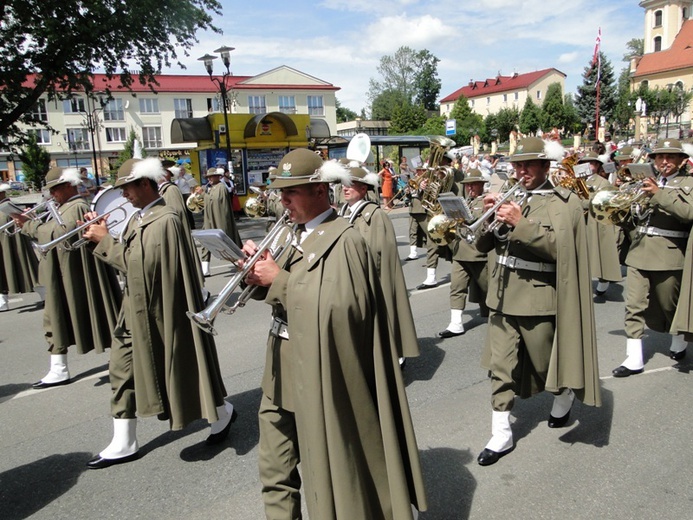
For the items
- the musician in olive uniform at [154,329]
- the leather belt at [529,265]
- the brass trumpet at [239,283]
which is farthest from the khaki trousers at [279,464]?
the leather belt at [529,265]

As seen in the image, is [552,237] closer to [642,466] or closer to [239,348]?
[642,466]

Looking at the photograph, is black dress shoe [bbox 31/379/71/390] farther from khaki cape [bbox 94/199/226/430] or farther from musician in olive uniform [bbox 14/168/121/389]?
khaki cape [bbox 94/199/226/430]

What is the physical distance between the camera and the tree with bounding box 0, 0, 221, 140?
16.4m

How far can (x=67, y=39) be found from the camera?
16.5 meters

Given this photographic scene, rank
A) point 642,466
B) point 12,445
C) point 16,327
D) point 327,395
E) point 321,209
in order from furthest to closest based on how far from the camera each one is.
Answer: point 16,327
point 12,445
point 642,466
point 321,209
point 327,395

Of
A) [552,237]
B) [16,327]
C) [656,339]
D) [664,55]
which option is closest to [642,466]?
[552,237]

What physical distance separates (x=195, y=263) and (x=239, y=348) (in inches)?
111

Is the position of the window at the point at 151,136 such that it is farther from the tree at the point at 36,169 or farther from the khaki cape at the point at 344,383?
the khaki cape at the point at 344,383

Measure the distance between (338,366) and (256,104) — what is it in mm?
64032

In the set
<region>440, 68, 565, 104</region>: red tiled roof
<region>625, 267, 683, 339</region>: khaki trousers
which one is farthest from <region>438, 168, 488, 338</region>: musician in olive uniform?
<region>440, 68, 565, 104</region>: red tiled roof

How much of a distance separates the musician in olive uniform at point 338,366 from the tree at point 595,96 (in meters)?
59.0

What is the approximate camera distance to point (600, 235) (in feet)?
29.3

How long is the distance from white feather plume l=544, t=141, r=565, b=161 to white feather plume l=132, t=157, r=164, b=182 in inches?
109

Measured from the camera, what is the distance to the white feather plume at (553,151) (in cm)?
425
